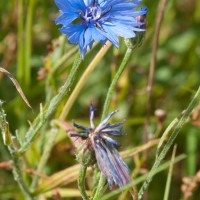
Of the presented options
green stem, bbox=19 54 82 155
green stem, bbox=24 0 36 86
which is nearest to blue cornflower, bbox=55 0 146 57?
green stem, bbox=19 54 82 155

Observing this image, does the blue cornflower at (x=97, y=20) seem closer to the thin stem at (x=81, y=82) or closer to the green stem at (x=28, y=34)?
the thin stem at (x=81, y=82)

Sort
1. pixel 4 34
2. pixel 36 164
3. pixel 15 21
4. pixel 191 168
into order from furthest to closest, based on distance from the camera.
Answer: pixel 15 21 < pixel 4 34 < pixel 191 168 < pixel 36 164

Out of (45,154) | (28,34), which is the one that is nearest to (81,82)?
(45,154)

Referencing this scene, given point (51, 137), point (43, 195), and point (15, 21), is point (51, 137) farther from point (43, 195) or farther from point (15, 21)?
point (15, 21)

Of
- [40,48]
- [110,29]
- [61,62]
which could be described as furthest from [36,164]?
[40,48]

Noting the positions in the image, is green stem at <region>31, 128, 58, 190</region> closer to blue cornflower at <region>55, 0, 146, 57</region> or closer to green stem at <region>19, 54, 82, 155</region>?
green stem at <region>19, 54, 82, 155</region>

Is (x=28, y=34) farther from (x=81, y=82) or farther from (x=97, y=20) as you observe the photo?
(x=97, y=20)
